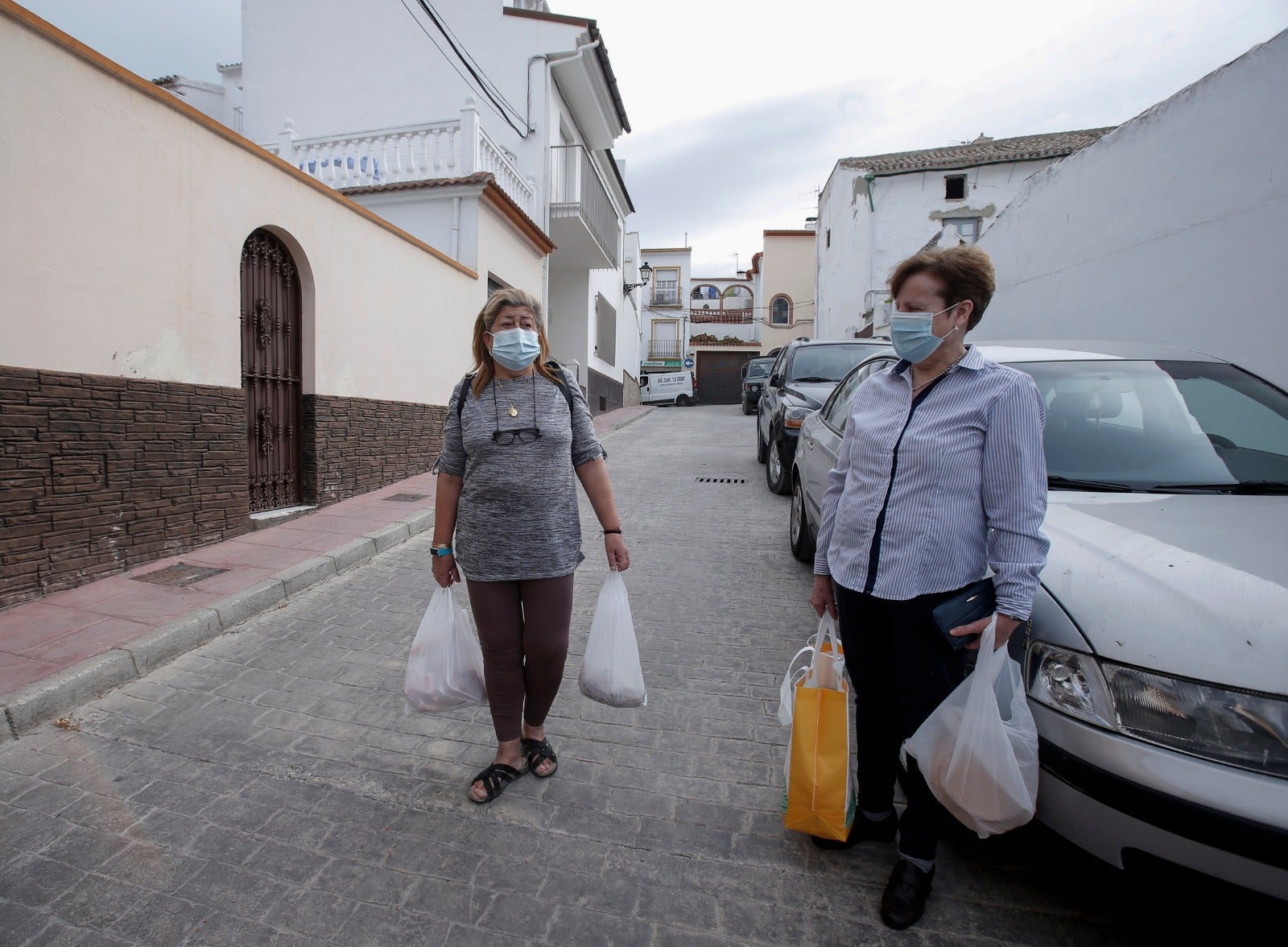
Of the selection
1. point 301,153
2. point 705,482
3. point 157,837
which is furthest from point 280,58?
point 157,837

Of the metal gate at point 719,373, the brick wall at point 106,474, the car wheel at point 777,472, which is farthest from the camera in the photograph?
the metal gate at point 719,373

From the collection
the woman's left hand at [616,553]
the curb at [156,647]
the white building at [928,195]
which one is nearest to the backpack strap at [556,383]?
the woman's left hand at [616,553]

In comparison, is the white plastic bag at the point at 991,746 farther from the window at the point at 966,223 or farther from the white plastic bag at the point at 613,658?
the window at the point at 966,223

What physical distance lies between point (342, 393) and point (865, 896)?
22.9 ft

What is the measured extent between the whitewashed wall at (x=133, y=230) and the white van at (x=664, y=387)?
25.0m

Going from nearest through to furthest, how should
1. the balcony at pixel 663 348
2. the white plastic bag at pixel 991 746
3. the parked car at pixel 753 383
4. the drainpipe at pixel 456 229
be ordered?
the white plastic bag at pixel 991 746
the drainpipe at pixel 456 229
the parked car at pixel 753 383
the balcony at pixel 663 348

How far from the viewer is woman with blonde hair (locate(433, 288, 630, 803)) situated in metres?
2.46

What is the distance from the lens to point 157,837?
7.64 ft

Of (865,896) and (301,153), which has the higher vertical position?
(301,153)

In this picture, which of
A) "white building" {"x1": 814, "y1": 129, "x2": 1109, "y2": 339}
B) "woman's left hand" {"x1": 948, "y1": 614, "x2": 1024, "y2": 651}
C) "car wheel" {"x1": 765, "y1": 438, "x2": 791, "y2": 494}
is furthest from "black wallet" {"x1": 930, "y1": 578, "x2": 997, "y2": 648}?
"white building" {"x1": 814, "y1": 129, "x2": 1109, "y2": 339}

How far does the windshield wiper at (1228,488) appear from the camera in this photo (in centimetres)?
254

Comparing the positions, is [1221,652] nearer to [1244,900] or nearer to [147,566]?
[1244,900]

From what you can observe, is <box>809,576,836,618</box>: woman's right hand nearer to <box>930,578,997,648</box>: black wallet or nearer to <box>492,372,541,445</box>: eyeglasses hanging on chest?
<box>930,578,997,648</box>: black wallet

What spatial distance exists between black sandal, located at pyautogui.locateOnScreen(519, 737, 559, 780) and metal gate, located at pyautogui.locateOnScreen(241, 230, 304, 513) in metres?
4.78
